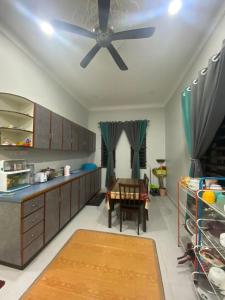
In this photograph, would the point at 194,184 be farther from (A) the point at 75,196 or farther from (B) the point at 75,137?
(B) the point at 75,137

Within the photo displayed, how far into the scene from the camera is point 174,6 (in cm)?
174

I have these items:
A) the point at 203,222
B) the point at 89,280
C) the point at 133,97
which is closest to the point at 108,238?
the point at 89,280

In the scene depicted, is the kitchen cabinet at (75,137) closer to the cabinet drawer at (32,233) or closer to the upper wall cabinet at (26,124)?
the upper wall cabinet at (26,124)

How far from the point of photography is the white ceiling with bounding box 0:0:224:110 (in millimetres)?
1778

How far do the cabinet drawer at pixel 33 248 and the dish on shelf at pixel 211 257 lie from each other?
6.30ft

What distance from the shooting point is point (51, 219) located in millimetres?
2324

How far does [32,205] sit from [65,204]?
92 centimetres

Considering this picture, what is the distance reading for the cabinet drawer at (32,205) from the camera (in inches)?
70.1

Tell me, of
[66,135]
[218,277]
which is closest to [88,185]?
[66,135]

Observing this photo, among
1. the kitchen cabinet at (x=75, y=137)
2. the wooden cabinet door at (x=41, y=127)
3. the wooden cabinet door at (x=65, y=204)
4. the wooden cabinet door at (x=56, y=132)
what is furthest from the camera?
the kitchen cabinet at (x=75, y=137)

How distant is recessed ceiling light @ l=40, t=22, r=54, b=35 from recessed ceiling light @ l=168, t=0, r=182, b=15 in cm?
151

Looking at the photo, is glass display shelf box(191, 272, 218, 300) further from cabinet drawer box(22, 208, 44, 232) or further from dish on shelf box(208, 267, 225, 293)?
cabinet drawer box(22, 208, 44, 232)

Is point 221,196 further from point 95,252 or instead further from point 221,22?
point 221,22

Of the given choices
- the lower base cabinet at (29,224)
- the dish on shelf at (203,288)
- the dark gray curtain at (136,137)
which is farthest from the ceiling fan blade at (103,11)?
the dark gray curtain at (136,137)
